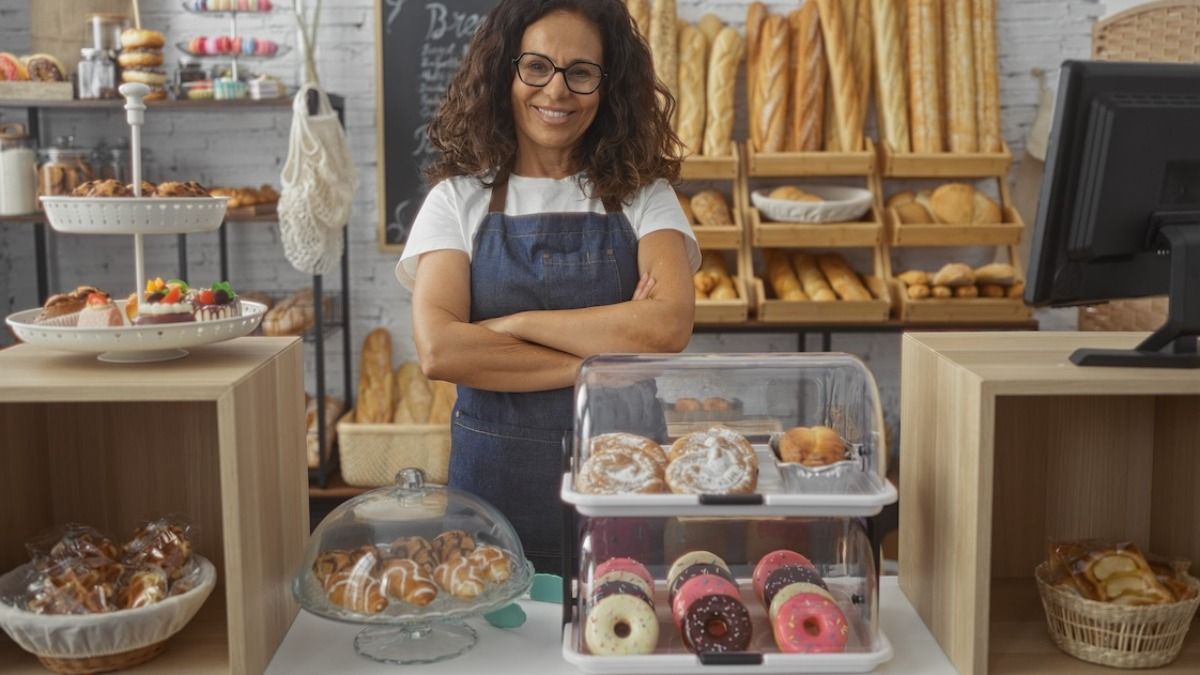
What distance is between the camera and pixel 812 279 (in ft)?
12.8

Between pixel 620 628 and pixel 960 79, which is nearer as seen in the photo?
pixel 620 628

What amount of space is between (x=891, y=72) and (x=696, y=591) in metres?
2.85

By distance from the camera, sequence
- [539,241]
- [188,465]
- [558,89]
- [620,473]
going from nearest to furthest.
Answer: [620,473] → [188,465] → [558,89] → [539,241]

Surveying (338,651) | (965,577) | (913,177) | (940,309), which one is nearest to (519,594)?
(338,651)

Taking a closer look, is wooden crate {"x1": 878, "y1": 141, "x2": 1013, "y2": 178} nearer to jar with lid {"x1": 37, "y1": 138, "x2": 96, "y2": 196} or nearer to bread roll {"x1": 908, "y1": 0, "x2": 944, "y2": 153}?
bread roll {"x1": 908, "y1": 0, "x2": 944, "y2": 153}

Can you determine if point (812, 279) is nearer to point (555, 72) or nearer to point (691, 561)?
point (555, 72)

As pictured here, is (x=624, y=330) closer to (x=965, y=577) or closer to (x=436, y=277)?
(x=436, y=277)

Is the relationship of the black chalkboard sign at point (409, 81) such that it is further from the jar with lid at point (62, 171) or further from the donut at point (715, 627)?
the donut at point (715, 627)

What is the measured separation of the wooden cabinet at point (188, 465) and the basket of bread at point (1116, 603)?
956mm

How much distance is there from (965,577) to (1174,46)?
2.80 m

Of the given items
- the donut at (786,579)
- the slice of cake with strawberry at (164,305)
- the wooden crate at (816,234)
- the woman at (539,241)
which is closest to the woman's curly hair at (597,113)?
the woman at (539,241)

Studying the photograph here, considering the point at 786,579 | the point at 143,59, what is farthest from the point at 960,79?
the point at 786,579

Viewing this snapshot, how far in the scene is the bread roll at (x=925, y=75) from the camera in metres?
3.88

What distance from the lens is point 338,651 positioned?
152 cm
